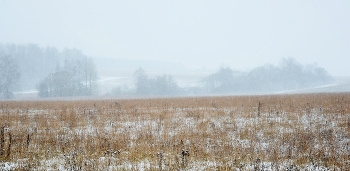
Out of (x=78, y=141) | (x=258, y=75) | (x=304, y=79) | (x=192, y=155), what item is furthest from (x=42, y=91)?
(x=304, y=79)

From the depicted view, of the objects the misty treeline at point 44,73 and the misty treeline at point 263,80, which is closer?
the misty treeline at point 44,73

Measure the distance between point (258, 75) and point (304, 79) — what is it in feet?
50.1

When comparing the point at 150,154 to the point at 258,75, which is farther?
the point at 258,75

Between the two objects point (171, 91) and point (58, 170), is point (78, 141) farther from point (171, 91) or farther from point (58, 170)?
point (171, 91)

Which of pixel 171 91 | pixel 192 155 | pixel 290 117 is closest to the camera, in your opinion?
pixel 192 155

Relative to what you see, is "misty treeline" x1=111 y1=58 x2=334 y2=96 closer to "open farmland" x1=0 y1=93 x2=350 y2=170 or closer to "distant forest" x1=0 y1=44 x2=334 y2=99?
"distant forest" x1=0 y1=44 x2=334 y2=99

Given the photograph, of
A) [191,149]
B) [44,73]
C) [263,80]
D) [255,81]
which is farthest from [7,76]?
[263,80]

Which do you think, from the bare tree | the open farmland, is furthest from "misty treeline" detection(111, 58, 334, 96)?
the open farmland

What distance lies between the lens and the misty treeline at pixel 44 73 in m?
54.5

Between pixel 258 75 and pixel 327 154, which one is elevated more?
pixel 258 75

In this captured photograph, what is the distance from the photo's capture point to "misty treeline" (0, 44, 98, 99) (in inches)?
2147

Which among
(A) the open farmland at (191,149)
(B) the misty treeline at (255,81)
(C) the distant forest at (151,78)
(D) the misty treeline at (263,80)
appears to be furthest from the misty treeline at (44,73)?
(A) the open farmland at (191,149)

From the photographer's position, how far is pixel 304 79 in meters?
83.1

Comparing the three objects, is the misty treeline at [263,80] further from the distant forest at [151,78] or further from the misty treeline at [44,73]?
the misty treeline at [44,73]
